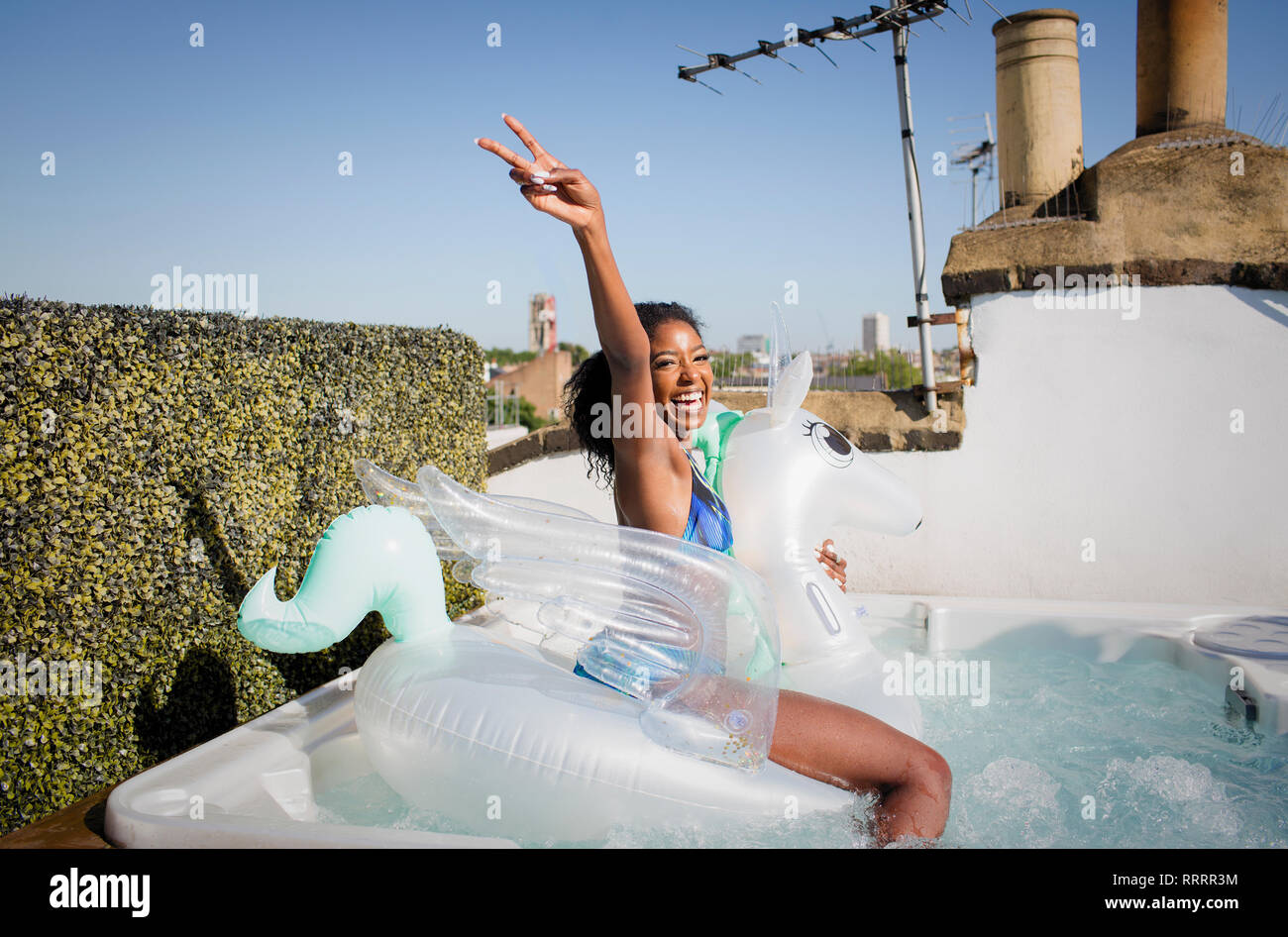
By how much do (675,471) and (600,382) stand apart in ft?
1.94

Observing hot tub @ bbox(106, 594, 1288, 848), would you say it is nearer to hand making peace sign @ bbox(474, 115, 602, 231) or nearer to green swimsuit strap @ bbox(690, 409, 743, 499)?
green swimsuit strap @ bbox(690, 409, 743, 499)

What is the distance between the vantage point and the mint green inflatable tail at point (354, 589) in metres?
2.47

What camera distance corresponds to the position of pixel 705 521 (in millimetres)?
2488

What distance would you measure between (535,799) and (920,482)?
14.1ft

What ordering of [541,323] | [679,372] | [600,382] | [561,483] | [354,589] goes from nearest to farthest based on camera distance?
[354,589] < [679,372] < [600,382] < [561,483] < [541,323]

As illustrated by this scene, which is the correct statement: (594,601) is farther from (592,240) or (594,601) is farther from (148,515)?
(148,515)

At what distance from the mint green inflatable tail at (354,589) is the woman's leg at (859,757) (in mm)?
1171

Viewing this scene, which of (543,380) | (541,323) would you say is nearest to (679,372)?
(541,323)

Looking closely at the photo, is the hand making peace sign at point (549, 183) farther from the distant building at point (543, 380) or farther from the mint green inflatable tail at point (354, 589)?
the distant building at point (543, 380)

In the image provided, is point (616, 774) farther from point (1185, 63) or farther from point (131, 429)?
point (1185, 63)

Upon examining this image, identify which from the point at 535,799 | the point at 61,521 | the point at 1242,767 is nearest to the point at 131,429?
the point at 61,521

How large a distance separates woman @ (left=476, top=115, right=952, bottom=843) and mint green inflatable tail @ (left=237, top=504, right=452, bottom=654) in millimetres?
689

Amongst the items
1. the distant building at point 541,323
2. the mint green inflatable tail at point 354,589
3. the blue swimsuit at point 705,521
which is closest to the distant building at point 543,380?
the distant building at point 541,323
